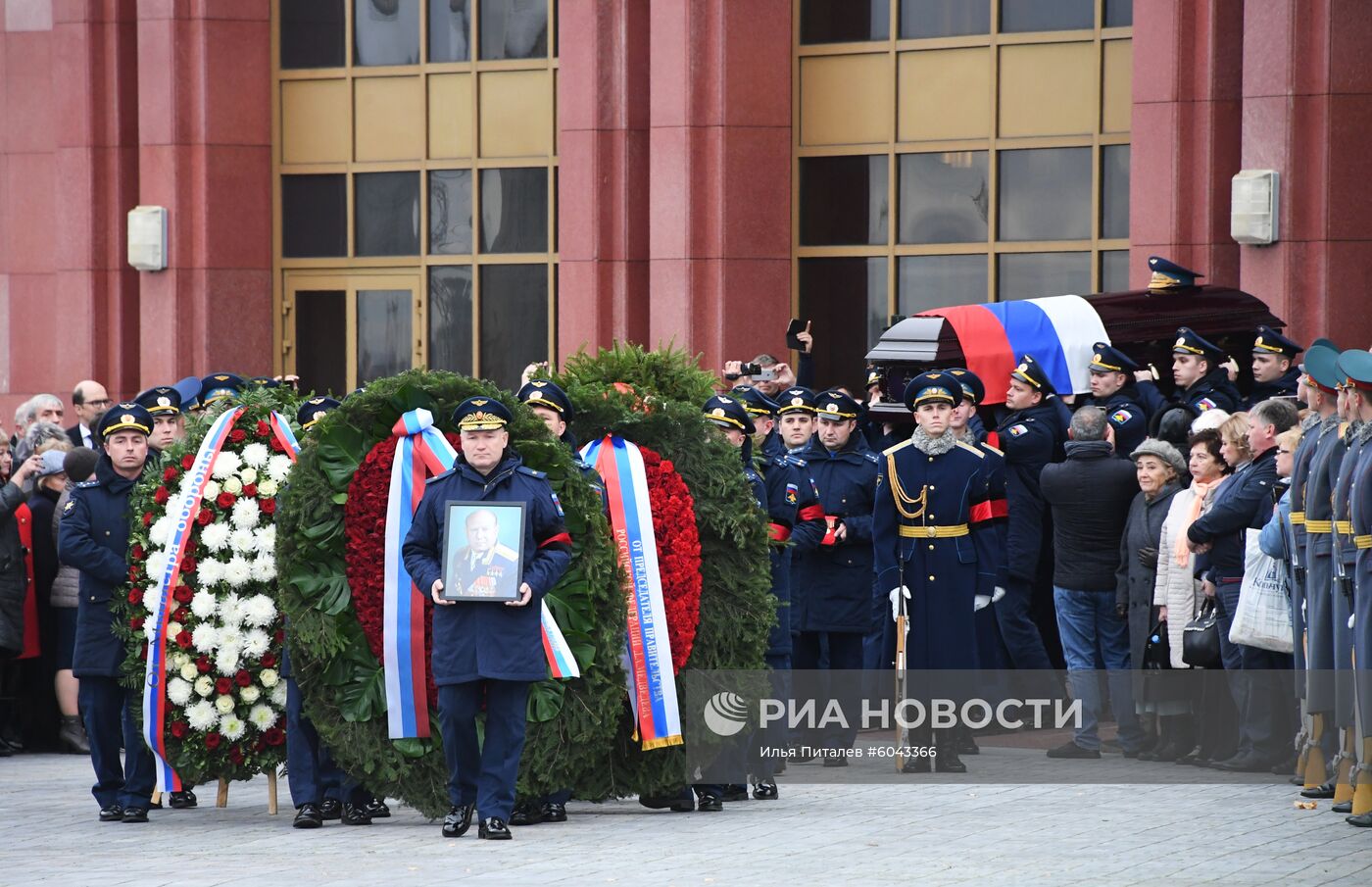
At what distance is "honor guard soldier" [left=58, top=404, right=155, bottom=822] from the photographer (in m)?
10.6

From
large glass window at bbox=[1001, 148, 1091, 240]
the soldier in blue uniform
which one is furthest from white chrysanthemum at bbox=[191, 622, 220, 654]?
large glass window at bbox=[1001, 148, 1091, 240]

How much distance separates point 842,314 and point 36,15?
30.9ft

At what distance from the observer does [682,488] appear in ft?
35.0

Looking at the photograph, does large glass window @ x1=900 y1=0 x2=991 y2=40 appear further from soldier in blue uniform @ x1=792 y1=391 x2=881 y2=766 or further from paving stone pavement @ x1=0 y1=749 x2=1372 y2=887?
paving stone pavement @ x1=0 y1=749 x2=1372 y2=887

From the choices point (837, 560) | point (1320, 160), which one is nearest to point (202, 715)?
point (837, 560)

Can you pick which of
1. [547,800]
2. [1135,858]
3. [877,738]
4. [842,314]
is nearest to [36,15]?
[842,314]

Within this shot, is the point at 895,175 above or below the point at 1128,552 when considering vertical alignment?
above

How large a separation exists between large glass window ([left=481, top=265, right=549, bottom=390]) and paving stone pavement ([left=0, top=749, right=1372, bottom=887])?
1019 centimetres

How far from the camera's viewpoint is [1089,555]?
1266 centimetres

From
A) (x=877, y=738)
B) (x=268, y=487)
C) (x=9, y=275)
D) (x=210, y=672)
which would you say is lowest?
(x=877, y=738)

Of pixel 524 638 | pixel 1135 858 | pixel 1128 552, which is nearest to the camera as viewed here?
pixel 1135 858

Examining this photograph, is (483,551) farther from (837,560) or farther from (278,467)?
(837,560)

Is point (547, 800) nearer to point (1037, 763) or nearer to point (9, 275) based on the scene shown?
point (1037, 763)

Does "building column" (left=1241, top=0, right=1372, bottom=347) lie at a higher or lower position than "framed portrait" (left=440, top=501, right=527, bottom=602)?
higher
